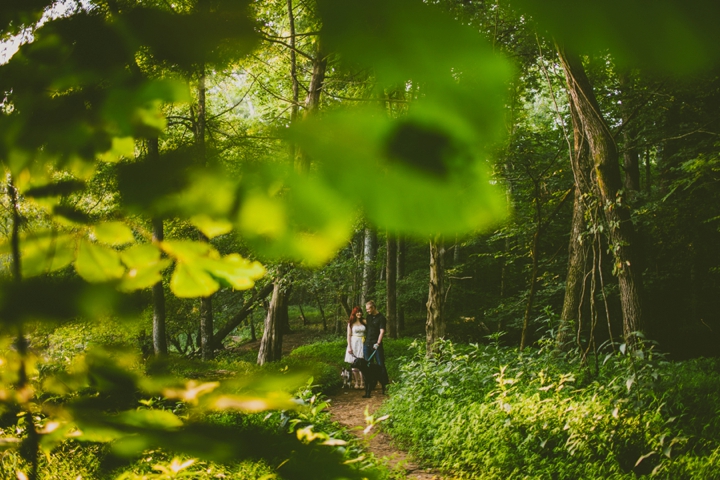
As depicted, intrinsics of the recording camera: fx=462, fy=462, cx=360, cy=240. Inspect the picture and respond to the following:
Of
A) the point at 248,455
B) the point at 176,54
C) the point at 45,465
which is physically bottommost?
the point at 45,465

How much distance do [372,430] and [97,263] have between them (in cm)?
530

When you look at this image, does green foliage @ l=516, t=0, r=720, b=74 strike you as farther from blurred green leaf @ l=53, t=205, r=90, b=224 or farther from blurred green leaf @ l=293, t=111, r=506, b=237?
blurred green leaf @ l=53, t=205, r=90, b=224

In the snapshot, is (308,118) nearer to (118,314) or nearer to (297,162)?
(297,162)

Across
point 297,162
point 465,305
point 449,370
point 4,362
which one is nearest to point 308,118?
point 297,162

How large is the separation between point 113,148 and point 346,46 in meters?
0.30

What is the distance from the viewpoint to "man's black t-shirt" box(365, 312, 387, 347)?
7070mm

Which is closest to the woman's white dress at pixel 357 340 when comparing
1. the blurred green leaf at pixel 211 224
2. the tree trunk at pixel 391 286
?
the tree trunk at pixel 391 286

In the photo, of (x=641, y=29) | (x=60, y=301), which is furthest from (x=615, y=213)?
(x=60, y=301)

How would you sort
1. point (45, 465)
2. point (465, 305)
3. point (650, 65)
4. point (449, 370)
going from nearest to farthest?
1. point (650, 65)
2. point (45, 465)
3. point (449, 370)
4. point (465, 305)

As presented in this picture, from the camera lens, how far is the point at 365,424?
566 centimetres

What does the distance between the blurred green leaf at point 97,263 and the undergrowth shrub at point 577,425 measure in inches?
150

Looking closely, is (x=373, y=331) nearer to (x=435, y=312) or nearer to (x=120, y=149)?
(x=435, y=312)

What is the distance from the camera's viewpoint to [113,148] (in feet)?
1.69

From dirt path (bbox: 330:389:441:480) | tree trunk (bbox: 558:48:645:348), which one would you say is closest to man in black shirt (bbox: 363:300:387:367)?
dirt path (bbox: 330:389:441:480)
